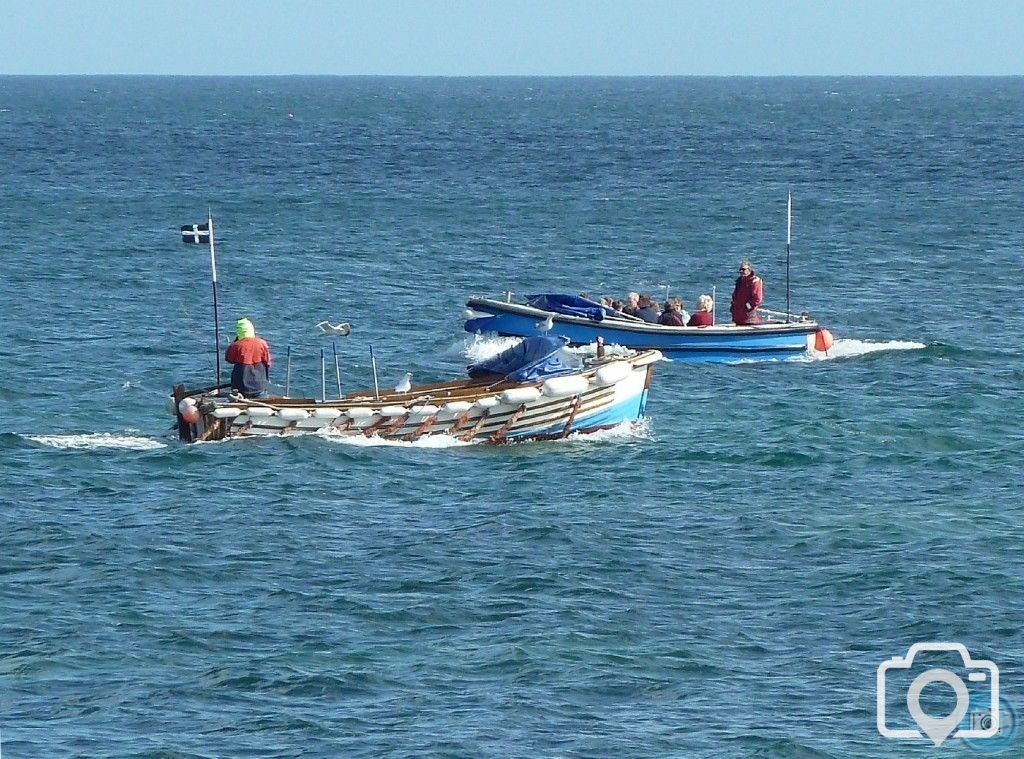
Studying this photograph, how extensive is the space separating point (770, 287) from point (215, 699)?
31.1 metres

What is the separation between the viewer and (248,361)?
1078 inches

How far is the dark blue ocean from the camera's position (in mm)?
17844

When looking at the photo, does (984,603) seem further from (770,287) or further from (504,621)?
(770,287)

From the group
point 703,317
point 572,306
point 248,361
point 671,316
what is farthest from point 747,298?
point 248,361

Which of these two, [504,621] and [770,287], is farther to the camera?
[770,287]

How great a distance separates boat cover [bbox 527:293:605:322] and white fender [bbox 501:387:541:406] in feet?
27.2

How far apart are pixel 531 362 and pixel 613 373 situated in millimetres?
1304

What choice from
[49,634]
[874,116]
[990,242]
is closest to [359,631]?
[49,634]

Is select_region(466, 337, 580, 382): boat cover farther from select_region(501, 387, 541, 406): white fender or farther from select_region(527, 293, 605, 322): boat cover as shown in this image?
select_region(527, 293, 605, 322): boat cover

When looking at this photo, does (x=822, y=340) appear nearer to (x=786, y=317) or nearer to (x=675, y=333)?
(x=786, y=317)

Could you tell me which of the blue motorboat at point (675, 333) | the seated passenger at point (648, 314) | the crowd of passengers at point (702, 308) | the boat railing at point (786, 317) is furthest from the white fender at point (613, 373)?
the boat railing at point (786, 317)

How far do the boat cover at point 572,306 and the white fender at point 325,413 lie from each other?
955 centimetres

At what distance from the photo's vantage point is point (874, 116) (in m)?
154

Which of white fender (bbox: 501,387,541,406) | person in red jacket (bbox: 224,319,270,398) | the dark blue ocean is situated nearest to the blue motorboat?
the dark blue ocean
